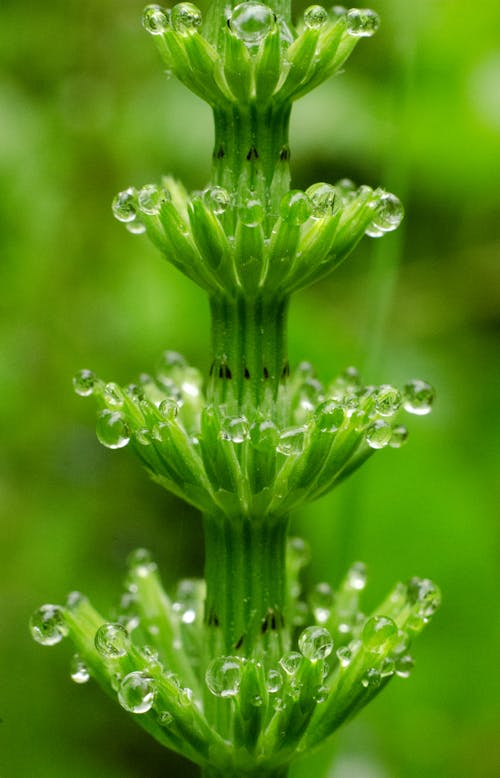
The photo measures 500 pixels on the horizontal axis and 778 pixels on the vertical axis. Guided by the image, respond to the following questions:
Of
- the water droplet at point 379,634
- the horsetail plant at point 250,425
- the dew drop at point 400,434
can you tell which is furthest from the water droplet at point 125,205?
the water droplet at point 379,634

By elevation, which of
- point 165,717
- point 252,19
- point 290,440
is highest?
point 252,19

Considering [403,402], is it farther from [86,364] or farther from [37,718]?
[86,364]

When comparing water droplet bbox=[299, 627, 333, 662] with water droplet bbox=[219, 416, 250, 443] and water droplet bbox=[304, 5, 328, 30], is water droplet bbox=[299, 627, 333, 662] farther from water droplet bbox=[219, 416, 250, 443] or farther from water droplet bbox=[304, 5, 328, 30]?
water droplet bbox=[304, 5, 328, 30]

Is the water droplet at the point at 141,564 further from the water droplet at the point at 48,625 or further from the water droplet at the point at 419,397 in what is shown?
the water droplet at the point at 419,397

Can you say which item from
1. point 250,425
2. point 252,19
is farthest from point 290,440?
point 252,19

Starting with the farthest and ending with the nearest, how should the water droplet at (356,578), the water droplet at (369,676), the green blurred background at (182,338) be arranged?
the green blurred background at (182,338), the water droplet at (356,578), the water droplet at (369,676)

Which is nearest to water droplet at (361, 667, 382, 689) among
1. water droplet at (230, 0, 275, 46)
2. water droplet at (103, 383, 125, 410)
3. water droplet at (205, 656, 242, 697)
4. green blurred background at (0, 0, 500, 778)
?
water droplet at (205, 656, 242, 697)

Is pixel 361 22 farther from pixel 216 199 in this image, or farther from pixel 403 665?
pixel 403 665

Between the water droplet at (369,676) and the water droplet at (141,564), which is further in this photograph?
the water droplet at (141,564)
